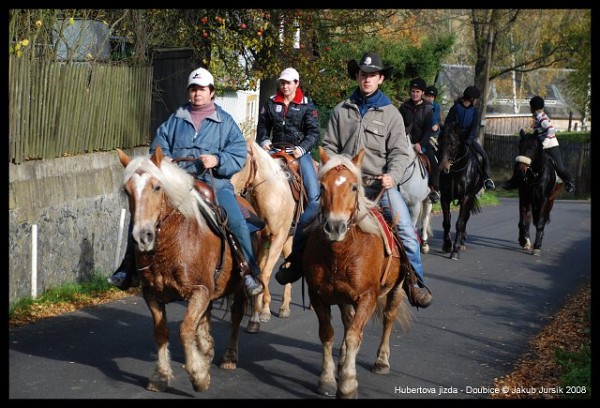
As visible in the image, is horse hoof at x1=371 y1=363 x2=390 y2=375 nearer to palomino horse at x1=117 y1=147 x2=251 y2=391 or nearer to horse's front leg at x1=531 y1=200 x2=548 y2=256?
palomino horse at x1=117 y1=147 x2=251 y2=391

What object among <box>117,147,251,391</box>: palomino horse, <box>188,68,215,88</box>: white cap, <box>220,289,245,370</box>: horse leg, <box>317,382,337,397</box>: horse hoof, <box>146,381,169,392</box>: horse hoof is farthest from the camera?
<box>220,289,245,370</box>: horse leg

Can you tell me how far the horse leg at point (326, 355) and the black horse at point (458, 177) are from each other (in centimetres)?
903

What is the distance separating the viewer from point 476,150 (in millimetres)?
17812

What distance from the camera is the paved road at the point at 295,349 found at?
7.91m

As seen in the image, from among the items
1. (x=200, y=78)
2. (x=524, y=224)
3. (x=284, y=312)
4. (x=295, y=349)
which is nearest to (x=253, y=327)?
(x=295, y=349)

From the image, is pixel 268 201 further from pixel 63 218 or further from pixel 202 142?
pixel 202 142

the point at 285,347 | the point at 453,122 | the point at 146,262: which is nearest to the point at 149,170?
the point at 146,262

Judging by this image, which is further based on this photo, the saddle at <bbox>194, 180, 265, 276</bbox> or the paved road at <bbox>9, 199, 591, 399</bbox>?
the saddle at <bbox>194, 180, 265, 276</bbox>

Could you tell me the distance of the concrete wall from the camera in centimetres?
Answer: 1072

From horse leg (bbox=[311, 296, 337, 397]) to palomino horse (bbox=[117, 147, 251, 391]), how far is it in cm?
93

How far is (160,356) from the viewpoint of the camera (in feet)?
25.3

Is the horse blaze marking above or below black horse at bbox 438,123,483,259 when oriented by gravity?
above

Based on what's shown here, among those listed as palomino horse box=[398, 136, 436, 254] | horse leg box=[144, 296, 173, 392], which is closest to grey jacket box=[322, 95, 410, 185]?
horse leg box=[144, 296, 173, 392]

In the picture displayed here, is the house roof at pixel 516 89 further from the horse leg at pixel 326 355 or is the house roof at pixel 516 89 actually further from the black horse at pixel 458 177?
the horse leg at pixel 326 355
